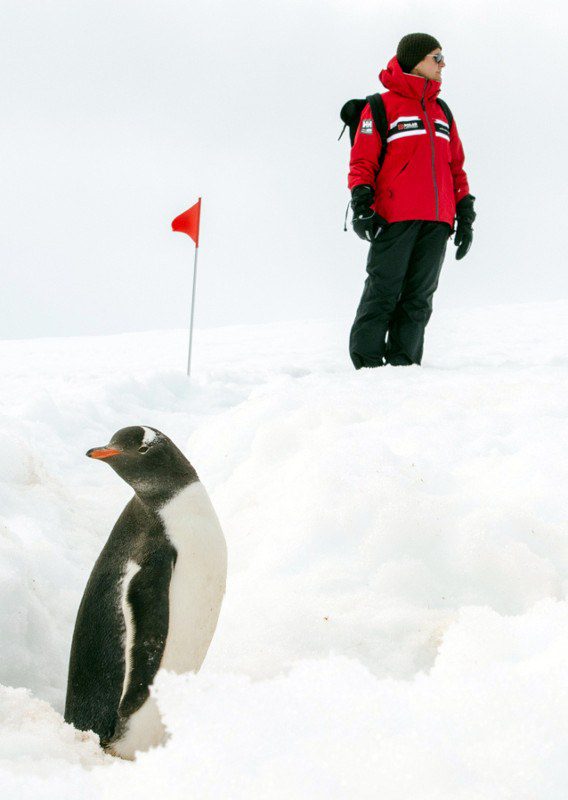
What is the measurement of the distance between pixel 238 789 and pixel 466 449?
7.46 ft

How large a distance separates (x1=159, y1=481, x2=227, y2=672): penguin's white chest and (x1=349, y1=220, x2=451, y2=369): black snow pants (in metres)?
3.54

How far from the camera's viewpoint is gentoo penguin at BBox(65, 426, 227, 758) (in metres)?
1.60

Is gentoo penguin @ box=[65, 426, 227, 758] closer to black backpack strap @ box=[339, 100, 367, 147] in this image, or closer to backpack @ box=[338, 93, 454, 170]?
backpack @ box=[338, 93, 454, 170]

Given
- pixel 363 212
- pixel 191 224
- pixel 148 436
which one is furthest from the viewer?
pixel 191 224

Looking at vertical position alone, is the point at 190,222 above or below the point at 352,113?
below

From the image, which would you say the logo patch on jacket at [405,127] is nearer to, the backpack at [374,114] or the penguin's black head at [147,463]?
the backpack at [374,114]

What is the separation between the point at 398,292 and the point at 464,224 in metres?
0.83

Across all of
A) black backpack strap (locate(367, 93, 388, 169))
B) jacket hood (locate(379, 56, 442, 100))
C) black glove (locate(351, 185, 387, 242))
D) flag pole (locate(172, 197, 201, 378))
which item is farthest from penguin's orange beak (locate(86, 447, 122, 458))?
flag pole (locate(172, 197, 201, 378))

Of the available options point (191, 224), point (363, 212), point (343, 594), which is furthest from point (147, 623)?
point (191, 224)

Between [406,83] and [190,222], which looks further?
[190,222]

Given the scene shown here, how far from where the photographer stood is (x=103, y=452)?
164 centimetres

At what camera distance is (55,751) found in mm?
1223

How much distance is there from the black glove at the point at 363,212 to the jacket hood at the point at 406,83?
71 cm

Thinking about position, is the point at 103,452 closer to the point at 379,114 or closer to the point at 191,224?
the point at 379,114
